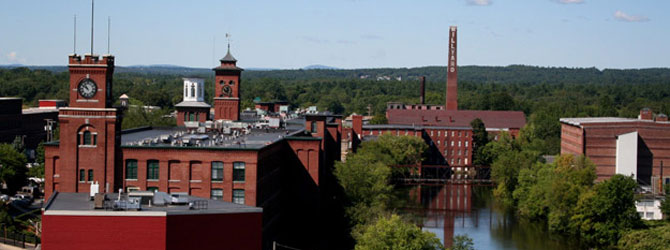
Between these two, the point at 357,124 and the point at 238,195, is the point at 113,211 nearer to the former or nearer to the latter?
the point at 238,195

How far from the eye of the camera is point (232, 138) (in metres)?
73.5

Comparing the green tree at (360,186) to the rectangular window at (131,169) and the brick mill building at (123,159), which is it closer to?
the brick mill building at (123,159)

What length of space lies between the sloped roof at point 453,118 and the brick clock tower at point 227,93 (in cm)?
7557

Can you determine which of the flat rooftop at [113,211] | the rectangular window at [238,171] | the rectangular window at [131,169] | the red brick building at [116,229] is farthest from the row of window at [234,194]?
the red brick building at [116,229]

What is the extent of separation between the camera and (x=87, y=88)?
202ft

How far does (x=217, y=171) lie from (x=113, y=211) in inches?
625

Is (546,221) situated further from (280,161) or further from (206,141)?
(206,141)

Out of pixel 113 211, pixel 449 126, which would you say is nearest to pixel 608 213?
pixel 113 211

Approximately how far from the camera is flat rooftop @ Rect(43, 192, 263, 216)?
45656 millimetres

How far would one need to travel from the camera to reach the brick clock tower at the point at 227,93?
10156cm

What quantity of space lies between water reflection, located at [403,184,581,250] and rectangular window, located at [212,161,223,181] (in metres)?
26.2

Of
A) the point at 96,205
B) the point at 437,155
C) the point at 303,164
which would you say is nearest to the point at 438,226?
the point at 303,164

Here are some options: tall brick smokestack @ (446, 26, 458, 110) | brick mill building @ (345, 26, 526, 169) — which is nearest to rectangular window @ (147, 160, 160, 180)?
brick mill building @ (345, 26, 526, 169)

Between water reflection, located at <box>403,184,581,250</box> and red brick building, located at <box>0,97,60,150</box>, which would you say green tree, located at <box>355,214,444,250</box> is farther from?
red brick building, located at <box>0,97,60,150</box>
